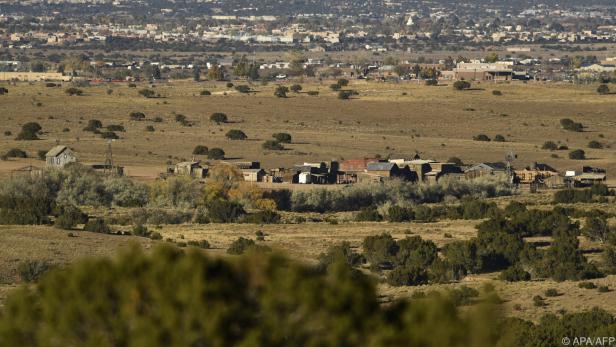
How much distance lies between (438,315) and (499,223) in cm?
2609

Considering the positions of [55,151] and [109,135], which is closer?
[55,151]

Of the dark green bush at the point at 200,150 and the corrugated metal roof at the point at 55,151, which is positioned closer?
the corrugated metal roof at the point at 55,151

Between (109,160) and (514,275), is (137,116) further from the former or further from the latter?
(514,275)

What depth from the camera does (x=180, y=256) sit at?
13.3 meters

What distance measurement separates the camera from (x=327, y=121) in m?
76.6

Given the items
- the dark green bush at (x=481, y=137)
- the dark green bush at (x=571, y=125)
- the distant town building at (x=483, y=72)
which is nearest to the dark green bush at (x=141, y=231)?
the dark green bush at (x=481, y=137)

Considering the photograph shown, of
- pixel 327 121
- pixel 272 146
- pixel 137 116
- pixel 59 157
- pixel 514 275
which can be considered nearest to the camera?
pixel 514 275

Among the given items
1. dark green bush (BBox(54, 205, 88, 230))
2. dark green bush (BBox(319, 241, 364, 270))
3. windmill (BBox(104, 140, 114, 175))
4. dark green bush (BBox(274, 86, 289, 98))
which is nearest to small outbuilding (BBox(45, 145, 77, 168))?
windmill (BBox(104, 140, 114, 175))

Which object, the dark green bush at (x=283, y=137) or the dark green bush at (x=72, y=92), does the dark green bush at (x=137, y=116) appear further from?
the dark green bush at (x=72, y=92)

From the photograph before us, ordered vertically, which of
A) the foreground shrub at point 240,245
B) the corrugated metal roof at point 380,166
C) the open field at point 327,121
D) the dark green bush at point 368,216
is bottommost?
the open field at point 327,121

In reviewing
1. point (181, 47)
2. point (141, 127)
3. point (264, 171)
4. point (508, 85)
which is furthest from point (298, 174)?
point (181, 47)

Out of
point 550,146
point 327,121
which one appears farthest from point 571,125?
point 327,121

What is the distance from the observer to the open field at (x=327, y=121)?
204ft

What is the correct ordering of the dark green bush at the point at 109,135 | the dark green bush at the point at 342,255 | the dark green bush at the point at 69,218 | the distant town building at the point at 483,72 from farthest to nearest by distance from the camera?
the distant town building at the point at 483,72, the dark green bush at the point at 109,135, the dark green bush at the point at 69,218, the dark green bush at the point at 342,255
